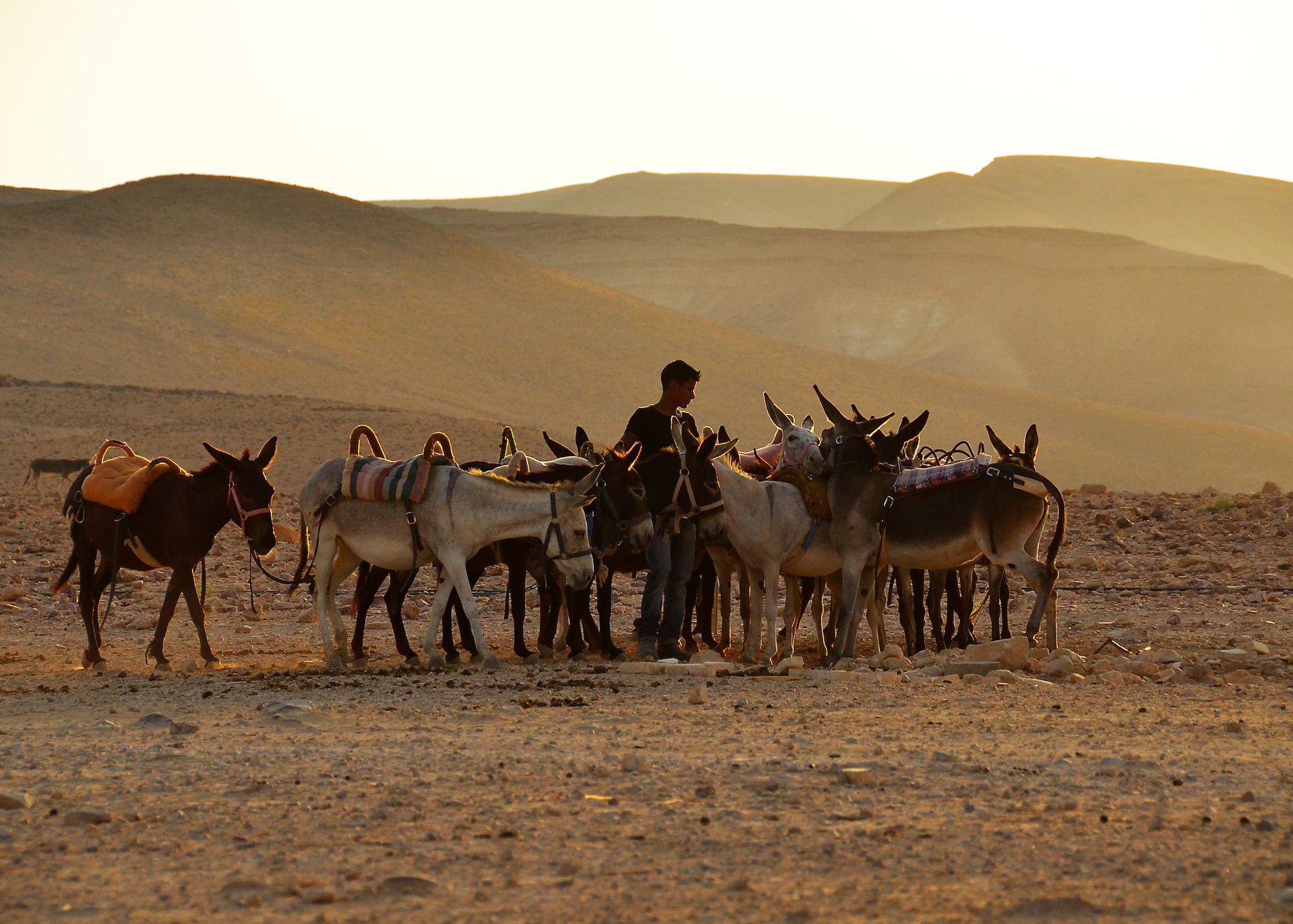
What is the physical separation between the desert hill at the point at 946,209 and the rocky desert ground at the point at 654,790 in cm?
15464

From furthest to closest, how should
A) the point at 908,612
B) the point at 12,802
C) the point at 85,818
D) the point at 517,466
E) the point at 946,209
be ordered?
the point at 946,209, the point at 908,612, the point at 517,466, the point at 12,802, the point at 85,818

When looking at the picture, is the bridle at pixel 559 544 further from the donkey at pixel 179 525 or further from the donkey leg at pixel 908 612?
the donkey leg at pixel 908 612

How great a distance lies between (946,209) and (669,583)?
164 meters

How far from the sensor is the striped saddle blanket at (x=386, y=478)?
11781 millimetres

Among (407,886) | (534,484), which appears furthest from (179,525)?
(407,886)

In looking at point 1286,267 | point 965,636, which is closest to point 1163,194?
point 1286,267

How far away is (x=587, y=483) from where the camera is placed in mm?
11609

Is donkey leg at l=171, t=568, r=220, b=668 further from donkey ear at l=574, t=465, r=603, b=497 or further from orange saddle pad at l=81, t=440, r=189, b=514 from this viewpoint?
donkey ear at l=574, t=465, r=603, b=497

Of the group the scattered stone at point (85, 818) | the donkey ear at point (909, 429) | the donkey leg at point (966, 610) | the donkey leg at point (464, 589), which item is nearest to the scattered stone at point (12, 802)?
the scattered stone at point (85, 818)

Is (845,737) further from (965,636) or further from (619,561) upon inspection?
(965,636)

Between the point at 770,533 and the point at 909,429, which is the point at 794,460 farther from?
the point at 909,429

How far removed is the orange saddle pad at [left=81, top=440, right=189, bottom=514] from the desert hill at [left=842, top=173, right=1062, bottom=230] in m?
153

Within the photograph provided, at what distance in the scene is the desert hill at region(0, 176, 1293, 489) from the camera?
5503 centimetres

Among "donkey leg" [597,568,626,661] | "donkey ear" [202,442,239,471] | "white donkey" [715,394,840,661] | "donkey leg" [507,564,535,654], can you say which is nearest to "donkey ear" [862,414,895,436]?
"white donkey" [715,394,840,661]
